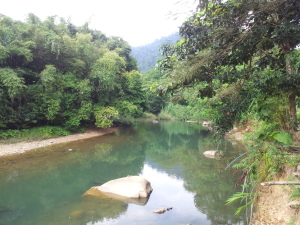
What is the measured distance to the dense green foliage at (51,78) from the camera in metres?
14.5

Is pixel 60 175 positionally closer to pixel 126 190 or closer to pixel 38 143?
pixel 126 190

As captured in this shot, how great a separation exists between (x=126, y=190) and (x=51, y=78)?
10.9 meters

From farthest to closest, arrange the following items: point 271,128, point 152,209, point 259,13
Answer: point 152,209, point 271,128, point 259,13

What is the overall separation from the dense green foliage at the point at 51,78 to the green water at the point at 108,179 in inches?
119

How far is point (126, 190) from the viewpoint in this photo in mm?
8281

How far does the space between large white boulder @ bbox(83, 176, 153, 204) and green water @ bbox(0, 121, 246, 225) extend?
0.32 metres

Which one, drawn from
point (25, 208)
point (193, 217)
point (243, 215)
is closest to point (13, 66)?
point (25, 208)

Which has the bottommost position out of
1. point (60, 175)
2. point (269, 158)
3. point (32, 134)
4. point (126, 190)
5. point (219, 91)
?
point (60, 175)

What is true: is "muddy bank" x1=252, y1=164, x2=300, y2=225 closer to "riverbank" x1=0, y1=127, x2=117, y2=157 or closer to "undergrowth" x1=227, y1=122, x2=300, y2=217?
"undergrowth" x1=227, y1=122, x2=300, y2=217

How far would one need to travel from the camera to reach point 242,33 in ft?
13.7

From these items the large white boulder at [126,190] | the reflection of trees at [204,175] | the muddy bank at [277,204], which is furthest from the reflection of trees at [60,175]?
the muddy bank at [277,204]

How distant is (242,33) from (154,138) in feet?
55.9

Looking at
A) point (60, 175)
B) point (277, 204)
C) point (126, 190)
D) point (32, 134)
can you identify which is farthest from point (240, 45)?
point (32, 134)

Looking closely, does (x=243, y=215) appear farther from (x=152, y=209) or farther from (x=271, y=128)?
(x=271, y=128)
